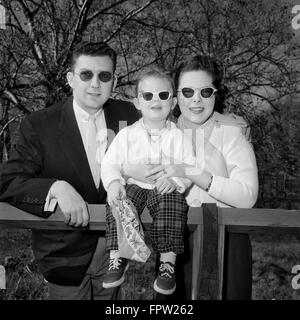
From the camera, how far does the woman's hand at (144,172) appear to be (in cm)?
165

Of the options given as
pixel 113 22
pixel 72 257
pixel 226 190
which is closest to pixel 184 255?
pixel 226 190

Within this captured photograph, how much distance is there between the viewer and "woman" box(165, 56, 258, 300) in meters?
1.67

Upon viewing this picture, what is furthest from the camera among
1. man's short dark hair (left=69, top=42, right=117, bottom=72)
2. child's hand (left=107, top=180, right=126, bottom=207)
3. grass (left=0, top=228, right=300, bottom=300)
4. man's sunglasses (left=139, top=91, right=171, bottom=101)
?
grass (left=0, top=228, right=300, bottom=300)

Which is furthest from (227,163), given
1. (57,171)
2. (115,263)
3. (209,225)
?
(57,171)

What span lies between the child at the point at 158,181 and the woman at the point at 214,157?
0.05 metres

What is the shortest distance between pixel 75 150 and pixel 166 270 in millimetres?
595

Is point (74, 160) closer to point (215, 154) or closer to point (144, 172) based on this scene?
point (144, 172)

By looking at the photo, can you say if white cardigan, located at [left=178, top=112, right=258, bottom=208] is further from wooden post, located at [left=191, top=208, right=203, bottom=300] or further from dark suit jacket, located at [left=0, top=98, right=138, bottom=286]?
dark suit jacket, located at [left=0, top=98, right=138, bottom=286]

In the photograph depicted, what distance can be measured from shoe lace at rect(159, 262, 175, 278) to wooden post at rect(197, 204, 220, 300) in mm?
118

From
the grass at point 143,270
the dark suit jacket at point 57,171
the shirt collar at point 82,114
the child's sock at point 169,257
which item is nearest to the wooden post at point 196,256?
the child's sock at point 169,257

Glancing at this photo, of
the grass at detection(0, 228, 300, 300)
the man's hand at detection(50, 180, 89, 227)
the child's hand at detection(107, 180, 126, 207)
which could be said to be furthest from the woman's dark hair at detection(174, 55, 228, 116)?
the grass at detection(0, 228, 300, 300)

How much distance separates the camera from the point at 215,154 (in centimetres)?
171
